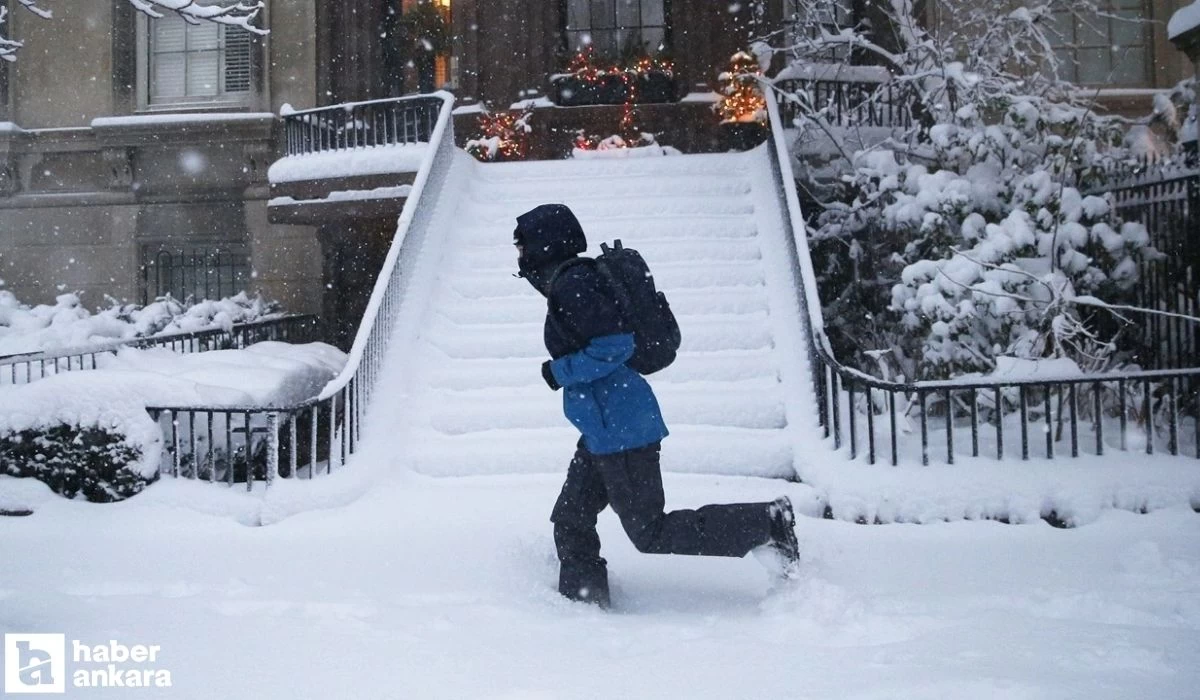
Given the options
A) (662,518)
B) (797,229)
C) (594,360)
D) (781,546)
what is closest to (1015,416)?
(797,229)

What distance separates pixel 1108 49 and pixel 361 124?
35.3ft

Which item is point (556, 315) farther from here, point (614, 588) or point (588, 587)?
point (614, 588)

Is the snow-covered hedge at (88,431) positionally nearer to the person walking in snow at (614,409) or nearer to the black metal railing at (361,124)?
the person walking in snow at (614,409)

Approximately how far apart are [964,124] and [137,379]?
7002 mm

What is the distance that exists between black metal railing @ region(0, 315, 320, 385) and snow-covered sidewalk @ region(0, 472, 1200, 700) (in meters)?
2.56

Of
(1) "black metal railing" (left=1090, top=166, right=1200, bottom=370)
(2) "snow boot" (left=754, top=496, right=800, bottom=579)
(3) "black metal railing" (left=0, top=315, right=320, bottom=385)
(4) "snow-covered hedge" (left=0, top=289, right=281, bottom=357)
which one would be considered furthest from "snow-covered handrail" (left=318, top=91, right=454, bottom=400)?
(1) "black metal railing" (left=1090, top=166, right=1200, bottom=370)

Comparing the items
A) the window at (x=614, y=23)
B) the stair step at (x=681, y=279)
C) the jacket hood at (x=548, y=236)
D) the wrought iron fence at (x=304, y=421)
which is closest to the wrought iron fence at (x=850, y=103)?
the stair step at (x=681, y=279)

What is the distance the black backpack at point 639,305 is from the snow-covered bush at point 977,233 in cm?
371

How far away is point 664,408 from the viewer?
6.85m

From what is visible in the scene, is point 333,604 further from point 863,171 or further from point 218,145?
point 218,145

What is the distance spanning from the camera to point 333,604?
4066 millimetres

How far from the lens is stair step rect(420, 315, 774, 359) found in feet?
24.9

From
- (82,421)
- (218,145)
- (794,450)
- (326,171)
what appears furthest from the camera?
(218,145)

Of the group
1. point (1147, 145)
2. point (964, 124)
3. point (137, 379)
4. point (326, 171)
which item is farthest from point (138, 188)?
point (1147, 145)
